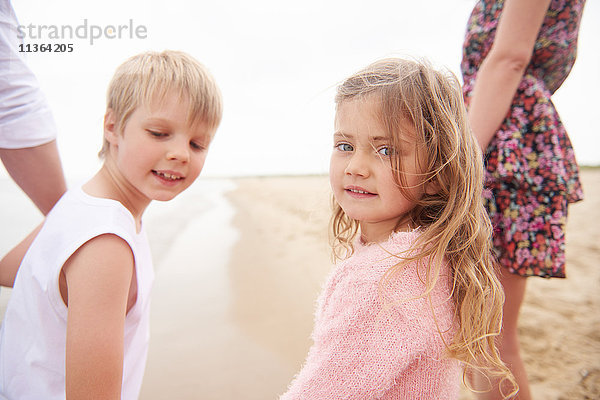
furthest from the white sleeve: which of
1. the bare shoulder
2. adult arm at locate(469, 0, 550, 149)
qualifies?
adult arm at locate(469, 0, 550, 149)

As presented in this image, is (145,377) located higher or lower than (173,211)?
higher

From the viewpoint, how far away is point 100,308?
0.96 metres

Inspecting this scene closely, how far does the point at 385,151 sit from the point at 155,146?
829 mm

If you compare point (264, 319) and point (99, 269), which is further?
point (264, 319)

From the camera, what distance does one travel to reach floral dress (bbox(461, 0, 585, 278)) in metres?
1.26

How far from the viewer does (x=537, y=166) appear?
4.25 ft

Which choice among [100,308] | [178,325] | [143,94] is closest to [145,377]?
[178,325]

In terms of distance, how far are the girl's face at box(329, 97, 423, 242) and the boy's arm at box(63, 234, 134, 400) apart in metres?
0.74

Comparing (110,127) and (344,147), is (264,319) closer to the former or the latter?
(110,127)

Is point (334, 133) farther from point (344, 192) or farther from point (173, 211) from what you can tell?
point (173, 211)

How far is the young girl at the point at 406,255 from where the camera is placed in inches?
34.7

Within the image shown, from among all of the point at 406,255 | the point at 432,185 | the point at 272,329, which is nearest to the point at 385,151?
the point at 432,185

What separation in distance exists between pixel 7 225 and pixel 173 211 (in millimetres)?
4481

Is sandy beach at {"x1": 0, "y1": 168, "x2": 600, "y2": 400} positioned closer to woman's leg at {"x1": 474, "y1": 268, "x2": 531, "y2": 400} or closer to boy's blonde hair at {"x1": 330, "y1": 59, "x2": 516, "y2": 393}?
boy's blonde hair at {"x1": 330, "y1": 59, "x2": 516, "y2": 393}
